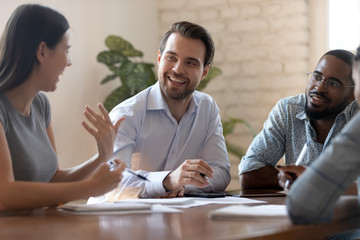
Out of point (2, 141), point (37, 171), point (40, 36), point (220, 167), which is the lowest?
point (220, 167)

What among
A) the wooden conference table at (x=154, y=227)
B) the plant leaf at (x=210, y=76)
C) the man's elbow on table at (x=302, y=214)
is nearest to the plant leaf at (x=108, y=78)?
the plant leaf at (x=210, y=76)

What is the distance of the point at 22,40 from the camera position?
6.24 ft

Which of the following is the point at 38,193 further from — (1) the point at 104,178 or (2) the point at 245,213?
(2) the point at 245,213

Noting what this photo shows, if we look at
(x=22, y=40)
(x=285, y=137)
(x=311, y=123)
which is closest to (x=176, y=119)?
(x=285, y=137)

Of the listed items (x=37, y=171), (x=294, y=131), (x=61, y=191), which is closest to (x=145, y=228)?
(x=61, y=191)

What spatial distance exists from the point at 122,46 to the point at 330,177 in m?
3.91

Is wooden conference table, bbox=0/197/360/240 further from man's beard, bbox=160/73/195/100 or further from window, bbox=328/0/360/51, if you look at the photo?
window, bbox=328/0/360/51

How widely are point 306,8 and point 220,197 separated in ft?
11.3

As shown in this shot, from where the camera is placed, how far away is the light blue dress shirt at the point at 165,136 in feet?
8.83

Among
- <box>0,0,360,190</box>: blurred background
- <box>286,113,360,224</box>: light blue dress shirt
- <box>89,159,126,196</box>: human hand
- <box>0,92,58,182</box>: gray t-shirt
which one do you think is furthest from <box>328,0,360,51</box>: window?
<box>286,113,360,224</box>: light blue dress shirt

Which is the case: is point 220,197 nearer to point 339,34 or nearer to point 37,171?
point 37,171

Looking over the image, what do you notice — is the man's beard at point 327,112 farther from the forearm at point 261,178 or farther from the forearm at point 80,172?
the forearm at point 80,172

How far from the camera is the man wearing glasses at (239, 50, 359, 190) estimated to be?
276 cm

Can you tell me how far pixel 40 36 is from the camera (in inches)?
76.3
